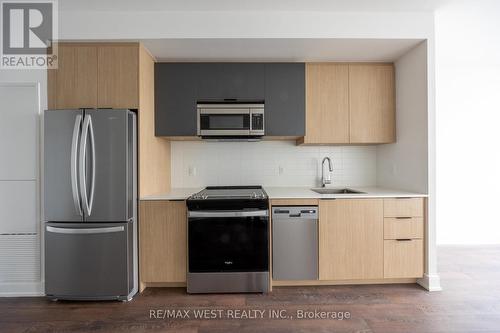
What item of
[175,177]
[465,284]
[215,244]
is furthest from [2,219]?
[465,284]

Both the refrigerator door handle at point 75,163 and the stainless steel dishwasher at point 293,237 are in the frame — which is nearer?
the refrigerator door handle at point 75,163

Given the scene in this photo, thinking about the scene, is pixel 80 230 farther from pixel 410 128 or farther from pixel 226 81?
pixel 410 128

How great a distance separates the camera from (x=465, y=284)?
268 cm

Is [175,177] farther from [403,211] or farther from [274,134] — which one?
[403,211]

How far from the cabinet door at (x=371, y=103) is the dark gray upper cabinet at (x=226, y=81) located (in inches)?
43.0

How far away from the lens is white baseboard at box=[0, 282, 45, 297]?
8.13 feet

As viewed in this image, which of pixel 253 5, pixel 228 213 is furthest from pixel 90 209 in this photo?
pixel 253 5

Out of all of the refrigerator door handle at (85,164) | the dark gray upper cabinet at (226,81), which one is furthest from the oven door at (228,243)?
the dark gray upper cabinet at (226,81)

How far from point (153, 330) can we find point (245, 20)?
260cm

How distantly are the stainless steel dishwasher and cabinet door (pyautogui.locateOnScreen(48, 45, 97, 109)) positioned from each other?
1.97 m

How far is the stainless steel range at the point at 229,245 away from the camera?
2.51 meters

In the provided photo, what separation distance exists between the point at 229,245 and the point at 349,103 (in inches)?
76.4

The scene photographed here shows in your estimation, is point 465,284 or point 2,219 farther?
point 465,284

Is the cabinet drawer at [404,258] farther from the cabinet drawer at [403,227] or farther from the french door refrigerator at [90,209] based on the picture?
the french door refrigerator at [90,209]
